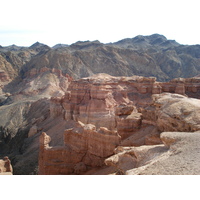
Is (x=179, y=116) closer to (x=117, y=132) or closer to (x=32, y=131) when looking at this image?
(x=117, y=132)

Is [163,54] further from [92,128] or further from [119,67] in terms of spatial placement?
[92,128]

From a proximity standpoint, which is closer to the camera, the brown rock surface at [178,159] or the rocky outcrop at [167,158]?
the brown rock surface at [178,159]

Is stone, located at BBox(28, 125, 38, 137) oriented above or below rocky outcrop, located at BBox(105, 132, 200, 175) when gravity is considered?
below

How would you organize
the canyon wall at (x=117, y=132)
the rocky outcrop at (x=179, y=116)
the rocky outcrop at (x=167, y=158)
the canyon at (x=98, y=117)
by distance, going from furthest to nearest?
the canyon wall at (x=117, y=132)
the rocky outcrop at (x=179, y=116)
the canyon at (x=98, y=117)
the rocky outcrop at (x=167, y=158)

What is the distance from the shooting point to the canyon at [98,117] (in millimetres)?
10047

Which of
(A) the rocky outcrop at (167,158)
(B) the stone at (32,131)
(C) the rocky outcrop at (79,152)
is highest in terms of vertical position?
(A) the rocky outcrop at (167,158)

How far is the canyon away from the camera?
396 inches

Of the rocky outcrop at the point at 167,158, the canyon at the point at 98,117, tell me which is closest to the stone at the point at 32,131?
the canyon at the point at 98,117

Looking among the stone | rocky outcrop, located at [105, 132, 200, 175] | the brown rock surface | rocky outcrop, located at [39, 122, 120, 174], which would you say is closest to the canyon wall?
rocky outcrop, located at [39, 122, 120, 174]

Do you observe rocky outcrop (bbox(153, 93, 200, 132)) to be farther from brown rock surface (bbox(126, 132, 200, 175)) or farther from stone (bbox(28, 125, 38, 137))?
stone (bbox(28, 125, 38, 137))

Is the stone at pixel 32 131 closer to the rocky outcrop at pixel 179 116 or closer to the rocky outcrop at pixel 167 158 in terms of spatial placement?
the rocky outcrop at pixel 179 116

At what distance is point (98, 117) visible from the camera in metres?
32.4

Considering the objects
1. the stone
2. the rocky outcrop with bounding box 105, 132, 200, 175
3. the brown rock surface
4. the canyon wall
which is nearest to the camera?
the brown rock surface

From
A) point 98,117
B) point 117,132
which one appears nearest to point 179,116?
point 117,132
